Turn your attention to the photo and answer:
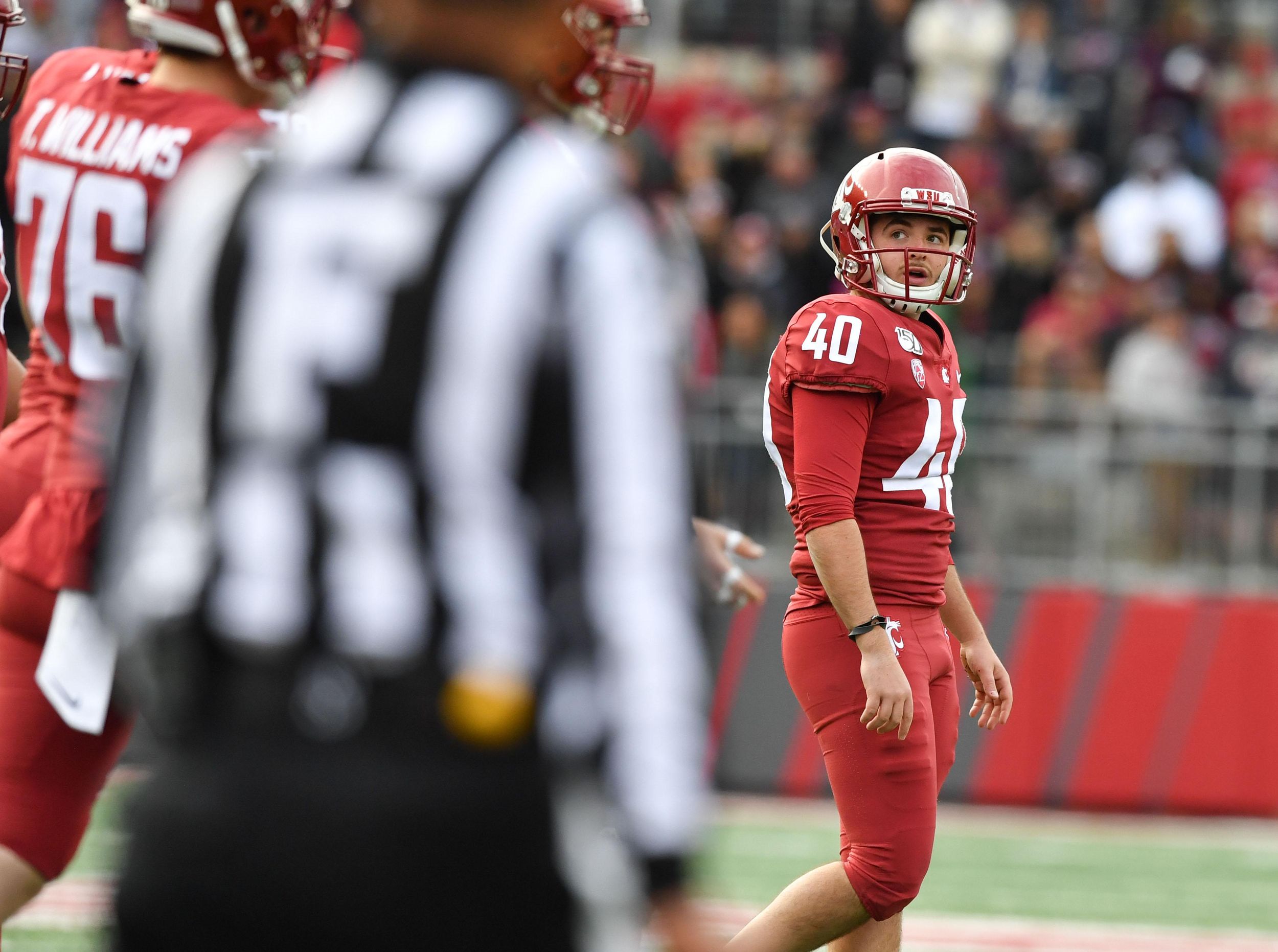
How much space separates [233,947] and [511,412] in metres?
0.55

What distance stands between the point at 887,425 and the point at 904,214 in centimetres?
49

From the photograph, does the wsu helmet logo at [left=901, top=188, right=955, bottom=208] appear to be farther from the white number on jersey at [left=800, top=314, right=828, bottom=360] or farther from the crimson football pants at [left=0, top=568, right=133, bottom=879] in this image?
the crimson football pants at [left=0, top=568, right=133, bottom=879]

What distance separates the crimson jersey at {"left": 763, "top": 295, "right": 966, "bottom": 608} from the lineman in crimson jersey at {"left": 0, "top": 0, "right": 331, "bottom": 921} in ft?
4.22

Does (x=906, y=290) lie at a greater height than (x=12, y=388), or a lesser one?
greater

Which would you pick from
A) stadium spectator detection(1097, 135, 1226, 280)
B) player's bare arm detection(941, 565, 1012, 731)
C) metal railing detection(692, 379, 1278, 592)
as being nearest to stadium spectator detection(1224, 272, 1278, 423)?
metal railing detection(692, 379, 1278, 592)

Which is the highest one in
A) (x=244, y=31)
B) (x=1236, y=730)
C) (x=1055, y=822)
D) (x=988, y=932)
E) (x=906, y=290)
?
(x=244, y=31)

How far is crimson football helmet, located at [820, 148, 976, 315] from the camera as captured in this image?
4.50 metres

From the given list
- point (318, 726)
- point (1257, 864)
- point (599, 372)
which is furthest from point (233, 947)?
point (1257, 864)

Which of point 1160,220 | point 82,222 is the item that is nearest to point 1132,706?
point 1160,220

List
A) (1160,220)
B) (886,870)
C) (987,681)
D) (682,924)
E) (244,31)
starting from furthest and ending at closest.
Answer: (1160,220) → (987,681) → (886,870) → (244,31) → (682,924)

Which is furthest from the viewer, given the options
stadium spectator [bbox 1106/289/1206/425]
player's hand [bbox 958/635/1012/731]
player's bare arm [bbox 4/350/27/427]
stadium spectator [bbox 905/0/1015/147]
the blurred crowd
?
stadium spectator [bbox 905/0/1015/147]

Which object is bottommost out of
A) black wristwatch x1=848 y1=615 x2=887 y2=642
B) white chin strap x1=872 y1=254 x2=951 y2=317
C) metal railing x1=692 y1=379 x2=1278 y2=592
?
metal railing x1=692 y1=379 x2=1278 y2=592

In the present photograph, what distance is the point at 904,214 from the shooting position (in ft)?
14.9

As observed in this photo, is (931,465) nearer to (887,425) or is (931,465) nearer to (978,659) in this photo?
(887,425)
